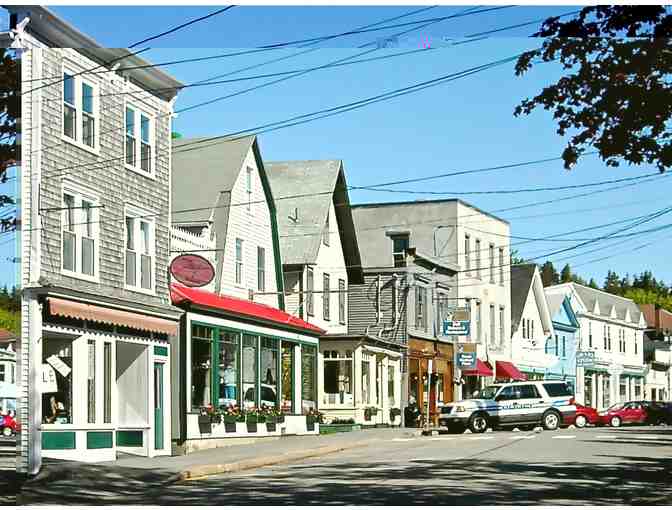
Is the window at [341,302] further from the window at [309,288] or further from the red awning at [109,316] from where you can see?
the red awning at [109,316]

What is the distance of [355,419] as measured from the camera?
48.3 m

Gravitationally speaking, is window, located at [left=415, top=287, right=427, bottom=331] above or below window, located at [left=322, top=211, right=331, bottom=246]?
below

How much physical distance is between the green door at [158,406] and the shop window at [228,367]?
291 cm

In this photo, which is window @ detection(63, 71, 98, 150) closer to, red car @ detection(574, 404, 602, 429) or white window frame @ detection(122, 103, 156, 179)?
white window frame @ detection(122, 103, 156, 179)

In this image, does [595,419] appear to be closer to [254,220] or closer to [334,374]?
[334,374]

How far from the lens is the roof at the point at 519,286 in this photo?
67.6m

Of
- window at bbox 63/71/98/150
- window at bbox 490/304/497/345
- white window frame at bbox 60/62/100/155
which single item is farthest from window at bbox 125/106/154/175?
window at bbox 490/304/497/345

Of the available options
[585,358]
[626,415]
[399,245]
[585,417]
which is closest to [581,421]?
[585,417]

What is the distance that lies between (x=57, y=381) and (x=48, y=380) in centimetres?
35

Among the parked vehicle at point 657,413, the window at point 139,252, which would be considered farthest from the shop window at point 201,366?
the parked vehicle at point 657,413

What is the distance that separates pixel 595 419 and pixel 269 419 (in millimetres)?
22771

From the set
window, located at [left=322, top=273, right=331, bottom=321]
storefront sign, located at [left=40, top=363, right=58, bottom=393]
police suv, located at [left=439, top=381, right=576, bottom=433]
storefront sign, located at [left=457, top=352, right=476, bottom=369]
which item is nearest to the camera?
storefront sign, located at [left=40, top=363, right=58, bottom=393]

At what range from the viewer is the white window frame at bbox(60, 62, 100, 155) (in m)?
26.7

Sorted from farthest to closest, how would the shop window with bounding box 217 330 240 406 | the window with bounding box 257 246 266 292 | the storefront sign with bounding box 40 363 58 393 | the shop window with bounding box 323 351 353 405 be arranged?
the shop window with bounding box 323 351 353 405 → the window with bounding box 257 246 266 292 → the shop window with bounding box 217 330 240 406 → the storefront sign with bounding box 40 363 58 393
